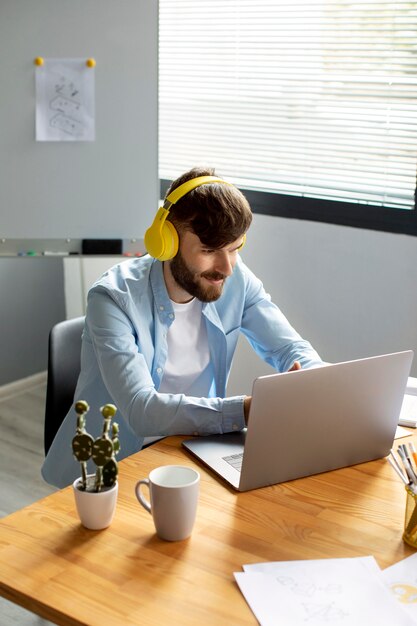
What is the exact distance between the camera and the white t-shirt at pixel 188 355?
75.3 inches

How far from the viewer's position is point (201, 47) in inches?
126

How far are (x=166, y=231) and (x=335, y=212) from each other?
50.2 inches

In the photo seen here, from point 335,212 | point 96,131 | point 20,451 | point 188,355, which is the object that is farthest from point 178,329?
point 20,451

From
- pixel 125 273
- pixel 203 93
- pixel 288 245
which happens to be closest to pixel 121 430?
pixel 125 273

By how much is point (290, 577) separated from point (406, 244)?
5.84 feet

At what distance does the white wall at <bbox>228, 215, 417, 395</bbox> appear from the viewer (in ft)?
9.05

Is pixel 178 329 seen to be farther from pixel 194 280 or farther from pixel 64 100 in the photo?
pixel 64 100

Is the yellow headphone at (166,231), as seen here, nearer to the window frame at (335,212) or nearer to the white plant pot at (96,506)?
the white plant pot at (96,506)

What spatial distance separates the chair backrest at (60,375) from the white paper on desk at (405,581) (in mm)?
969

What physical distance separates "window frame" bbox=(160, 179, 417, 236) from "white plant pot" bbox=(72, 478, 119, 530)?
1780mm

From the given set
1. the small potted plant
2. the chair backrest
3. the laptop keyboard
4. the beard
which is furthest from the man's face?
the small potted plant

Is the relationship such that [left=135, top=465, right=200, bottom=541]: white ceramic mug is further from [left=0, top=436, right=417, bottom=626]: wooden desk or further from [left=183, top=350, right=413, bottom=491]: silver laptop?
[left=183, top=350, right=413, bottom=491]: silver laptop

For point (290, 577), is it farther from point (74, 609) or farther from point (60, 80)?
point (60, 80)

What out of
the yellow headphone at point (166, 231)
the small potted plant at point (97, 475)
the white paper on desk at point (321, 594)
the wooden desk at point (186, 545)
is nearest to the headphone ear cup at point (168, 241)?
the yellow headphone at point (166, 231)
